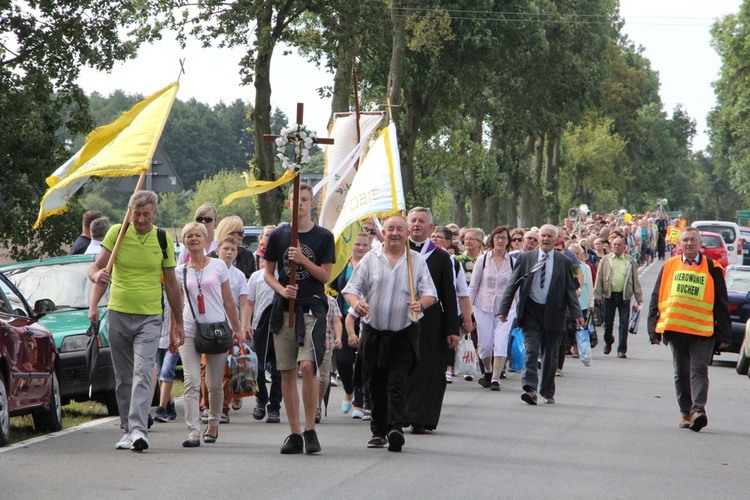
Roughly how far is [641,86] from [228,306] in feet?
212

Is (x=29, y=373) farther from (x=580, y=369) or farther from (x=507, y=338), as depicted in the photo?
(x=580, y=369)

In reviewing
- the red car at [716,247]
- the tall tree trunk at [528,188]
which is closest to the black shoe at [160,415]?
the red car at [716,247]

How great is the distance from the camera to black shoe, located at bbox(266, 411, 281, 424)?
11883mm

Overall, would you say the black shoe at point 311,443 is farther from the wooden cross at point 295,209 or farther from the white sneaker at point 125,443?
the white sneaker at point 125,443

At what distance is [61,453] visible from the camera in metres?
9.57

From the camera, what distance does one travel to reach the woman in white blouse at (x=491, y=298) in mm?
15363

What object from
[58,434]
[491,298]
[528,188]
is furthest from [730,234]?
[58,434]

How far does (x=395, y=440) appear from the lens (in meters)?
9.67

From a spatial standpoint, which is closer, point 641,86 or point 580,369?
point 580,369

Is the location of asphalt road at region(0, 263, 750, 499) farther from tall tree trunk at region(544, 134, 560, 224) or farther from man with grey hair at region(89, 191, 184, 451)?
tall tree trunk at region(544, 134, 560, 224)

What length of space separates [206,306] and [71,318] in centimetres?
273

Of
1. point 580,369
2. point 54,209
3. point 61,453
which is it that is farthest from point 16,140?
point 61,453

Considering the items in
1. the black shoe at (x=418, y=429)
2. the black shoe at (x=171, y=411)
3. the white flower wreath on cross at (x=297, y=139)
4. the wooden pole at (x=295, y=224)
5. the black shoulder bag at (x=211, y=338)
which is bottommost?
the black shoe at (x=418, y=429)

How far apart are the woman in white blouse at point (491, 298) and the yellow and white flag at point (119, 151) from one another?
18.1 feet
